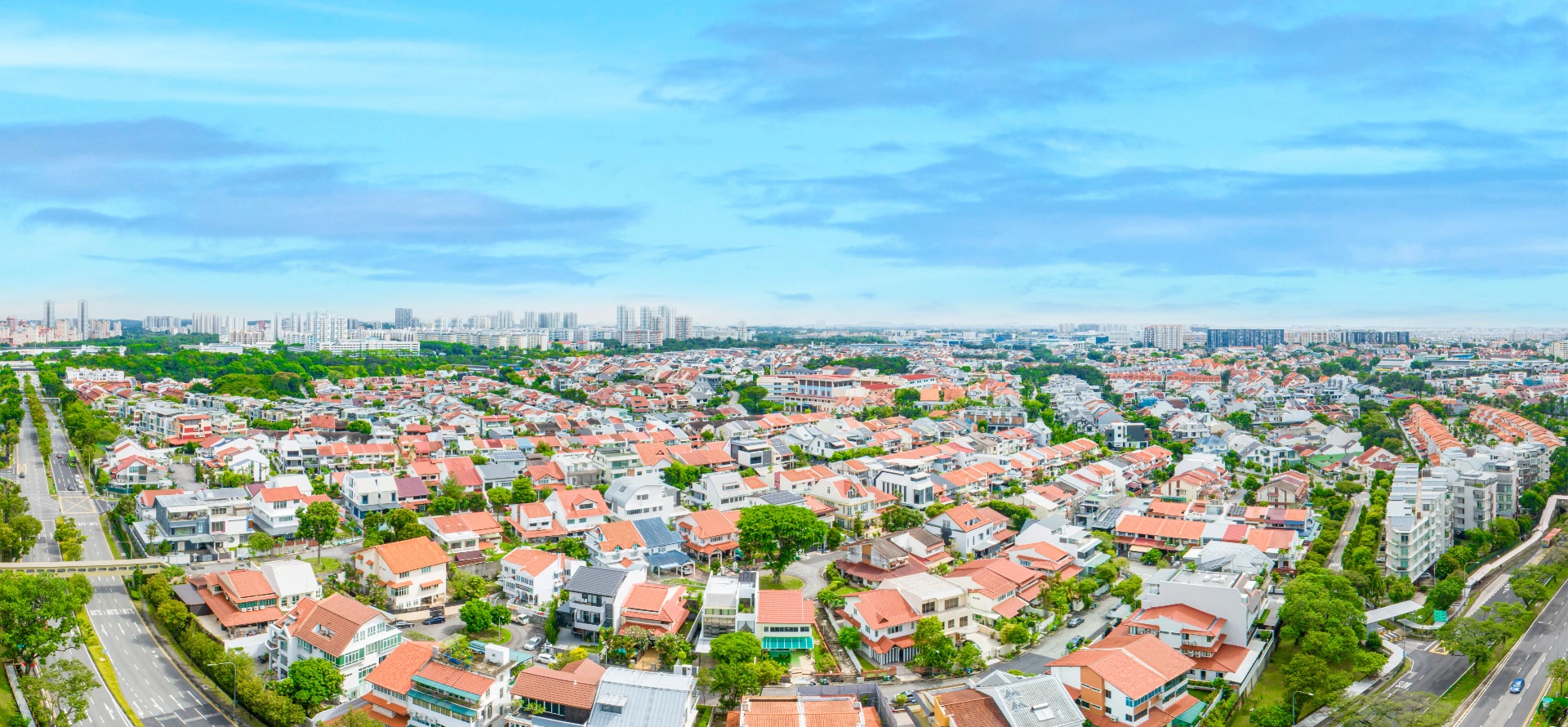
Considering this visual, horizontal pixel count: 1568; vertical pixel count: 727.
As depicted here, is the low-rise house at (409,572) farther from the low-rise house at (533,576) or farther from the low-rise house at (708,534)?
the low-rise house at (708,534)

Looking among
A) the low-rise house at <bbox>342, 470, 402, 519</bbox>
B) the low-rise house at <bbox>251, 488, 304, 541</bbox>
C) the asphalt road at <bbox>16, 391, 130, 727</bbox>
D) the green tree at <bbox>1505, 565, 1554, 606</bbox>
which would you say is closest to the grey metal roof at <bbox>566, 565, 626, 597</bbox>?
the asphalt road at <bbox>16, 391, 130, 727</bbox>

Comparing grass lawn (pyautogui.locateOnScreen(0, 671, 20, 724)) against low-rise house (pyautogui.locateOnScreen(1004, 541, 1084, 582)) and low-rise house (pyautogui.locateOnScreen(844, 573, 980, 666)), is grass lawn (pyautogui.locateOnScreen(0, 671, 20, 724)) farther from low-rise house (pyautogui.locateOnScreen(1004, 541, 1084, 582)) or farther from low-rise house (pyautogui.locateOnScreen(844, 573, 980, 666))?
low-rise house (pyautogui.locateOnScreen(1004, 541, 1084, 582))

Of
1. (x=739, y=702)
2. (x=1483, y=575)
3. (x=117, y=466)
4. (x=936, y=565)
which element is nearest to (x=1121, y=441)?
(x=1483, y=575)

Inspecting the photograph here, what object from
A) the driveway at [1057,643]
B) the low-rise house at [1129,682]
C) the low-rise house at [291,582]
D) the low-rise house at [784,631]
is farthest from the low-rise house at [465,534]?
the low-rise house at [1129,682]

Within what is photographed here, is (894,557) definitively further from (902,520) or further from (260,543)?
(260,543)

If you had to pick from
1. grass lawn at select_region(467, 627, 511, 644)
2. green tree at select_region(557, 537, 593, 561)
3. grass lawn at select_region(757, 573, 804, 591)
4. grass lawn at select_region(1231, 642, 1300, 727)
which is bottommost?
grass lawn at select_region(1231, 642, 1300, 727)

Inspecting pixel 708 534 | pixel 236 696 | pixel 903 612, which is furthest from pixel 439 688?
pixel 708 534
